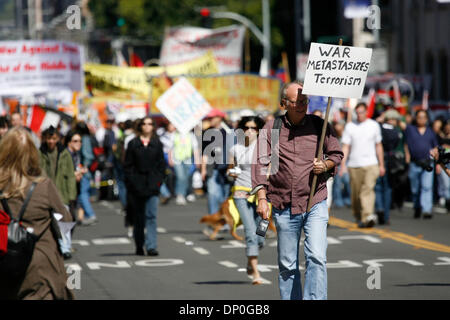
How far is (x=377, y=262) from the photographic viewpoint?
13523 mm

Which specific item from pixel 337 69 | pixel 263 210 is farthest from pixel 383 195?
pixel 263 210

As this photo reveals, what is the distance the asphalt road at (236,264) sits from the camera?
36.8 feet

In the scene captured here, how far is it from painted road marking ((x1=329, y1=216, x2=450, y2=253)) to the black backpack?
851 cm

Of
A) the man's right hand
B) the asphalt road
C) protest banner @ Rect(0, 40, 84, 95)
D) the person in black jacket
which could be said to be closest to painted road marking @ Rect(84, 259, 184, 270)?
the asphalt road

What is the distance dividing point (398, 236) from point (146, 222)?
12.4ft

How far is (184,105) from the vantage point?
18594mm

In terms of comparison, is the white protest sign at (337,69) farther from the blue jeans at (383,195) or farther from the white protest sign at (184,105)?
the blue jeans at (383,195)

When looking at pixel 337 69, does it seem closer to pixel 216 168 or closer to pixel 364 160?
pixel 364 160

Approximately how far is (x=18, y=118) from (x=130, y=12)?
2177 inches

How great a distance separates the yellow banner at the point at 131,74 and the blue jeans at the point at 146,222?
71.1ft

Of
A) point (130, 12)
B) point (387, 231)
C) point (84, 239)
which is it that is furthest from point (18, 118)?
point (130, 12)

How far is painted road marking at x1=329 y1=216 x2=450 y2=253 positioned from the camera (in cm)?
1502
